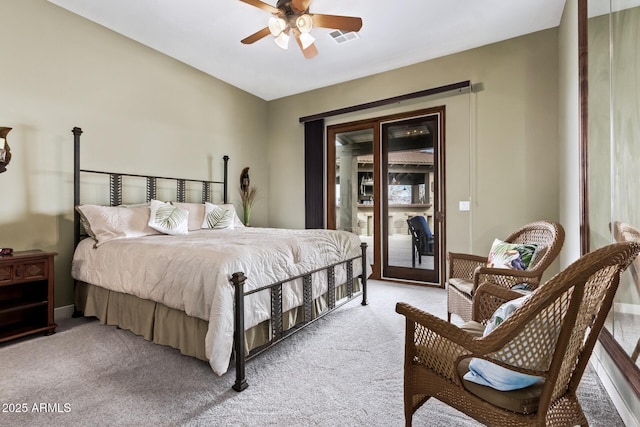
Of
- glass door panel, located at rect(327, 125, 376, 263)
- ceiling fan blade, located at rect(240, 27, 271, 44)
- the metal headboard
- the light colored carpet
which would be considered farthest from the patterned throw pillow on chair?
the metal headboard

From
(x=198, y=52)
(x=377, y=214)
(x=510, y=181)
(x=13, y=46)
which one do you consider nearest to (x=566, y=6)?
(x=510, y=181)

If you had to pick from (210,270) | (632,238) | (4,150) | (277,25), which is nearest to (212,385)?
(210,270)

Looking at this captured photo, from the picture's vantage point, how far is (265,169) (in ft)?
18.0

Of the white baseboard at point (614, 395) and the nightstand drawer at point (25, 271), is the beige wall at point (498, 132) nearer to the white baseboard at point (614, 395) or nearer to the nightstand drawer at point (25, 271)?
the white baseboard at point (614, 395)

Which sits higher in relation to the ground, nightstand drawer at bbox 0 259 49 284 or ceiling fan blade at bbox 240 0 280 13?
ceiling fan blade at bbox 240 0 280 13

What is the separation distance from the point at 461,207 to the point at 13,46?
4964mm

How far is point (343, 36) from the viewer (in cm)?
346

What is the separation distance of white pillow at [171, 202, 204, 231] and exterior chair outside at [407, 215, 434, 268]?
287 cm

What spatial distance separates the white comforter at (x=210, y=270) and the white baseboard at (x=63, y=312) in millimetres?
403

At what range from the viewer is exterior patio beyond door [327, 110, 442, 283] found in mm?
4113

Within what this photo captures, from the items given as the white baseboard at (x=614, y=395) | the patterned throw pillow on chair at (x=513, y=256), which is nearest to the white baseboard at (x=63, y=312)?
the patterned throw pillow on chair at (x=513, y=256)

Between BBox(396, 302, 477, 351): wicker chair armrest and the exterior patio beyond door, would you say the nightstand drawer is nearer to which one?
BBox(396, 302, 477, 351): wicker chair armrest

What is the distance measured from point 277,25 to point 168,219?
7.12ft

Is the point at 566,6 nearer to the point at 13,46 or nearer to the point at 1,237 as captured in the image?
the point at 13,46
